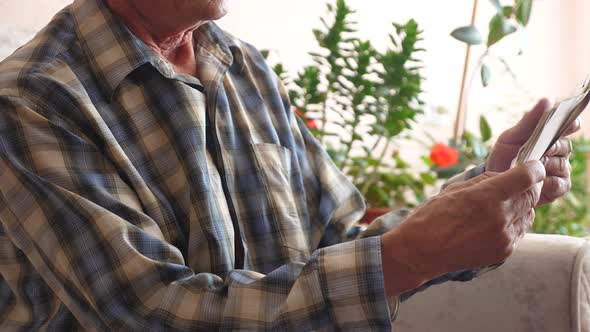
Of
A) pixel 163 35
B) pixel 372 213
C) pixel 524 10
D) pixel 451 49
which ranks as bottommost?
pixel 372 213

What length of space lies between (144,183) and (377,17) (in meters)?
1.77

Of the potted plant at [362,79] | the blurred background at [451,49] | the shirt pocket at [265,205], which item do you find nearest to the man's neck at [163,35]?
the shirt pocket at [265,205]

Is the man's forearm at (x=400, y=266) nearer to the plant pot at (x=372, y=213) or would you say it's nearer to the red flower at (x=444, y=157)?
the plant pot at (x=372, y=213)

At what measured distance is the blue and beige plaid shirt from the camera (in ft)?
2.67

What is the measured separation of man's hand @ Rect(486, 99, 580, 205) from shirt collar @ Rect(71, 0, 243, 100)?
503 millimetres

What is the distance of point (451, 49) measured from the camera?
2.87 m

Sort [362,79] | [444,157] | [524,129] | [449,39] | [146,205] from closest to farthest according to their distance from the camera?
[146,205] < [524,129] < [362,79] < [444,157] < [449,39]

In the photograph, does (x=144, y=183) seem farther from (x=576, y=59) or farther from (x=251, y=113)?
(x=576, y=59)

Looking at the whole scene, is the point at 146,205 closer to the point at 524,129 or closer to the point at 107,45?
the point at 107,45

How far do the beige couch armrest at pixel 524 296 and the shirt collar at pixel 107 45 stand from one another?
58cm

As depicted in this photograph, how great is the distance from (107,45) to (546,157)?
24.9 inches

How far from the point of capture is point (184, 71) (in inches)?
45.5

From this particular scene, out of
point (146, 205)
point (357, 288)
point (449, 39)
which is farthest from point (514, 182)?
point (449, 39)

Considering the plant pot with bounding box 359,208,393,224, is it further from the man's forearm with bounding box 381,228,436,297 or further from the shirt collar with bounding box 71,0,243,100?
the man's forearm with bounding box 381,228,436,297
